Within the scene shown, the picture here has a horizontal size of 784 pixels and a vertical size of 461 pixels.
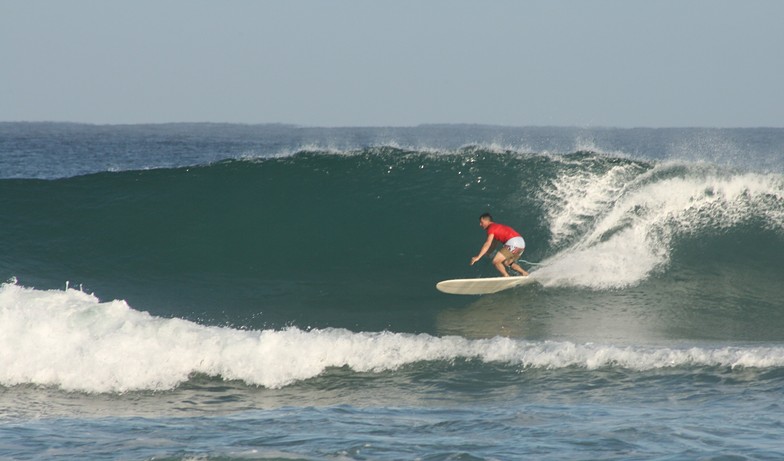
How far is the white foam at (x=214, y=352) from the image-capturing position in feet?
31.8

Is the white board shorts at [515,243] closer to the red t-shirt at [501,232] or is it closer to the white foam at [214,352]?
the red t-shirt at [501,232]

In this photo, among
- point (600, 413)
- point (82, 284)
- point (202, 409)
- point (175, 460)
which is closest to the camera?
point (175, 460)

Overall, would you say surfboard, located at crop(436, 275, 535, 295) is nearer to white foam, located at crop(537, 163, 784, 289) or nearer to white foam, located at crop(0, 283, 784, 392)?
white foam, located at crop(537, 163, 784, 289)

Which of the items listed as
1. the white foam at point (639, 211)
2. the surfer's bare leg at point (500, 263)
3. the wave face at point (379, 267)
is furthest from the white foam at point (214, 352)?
the white foam at point (639, 211)

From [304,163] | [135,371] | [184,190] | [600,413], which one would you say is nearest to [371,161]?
[304,163]

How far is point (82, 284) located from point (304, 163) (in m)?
5.58

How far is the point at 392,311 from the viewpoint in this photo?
12.9 metres

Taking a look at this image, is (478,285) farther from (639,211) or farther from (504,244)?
(639,211)

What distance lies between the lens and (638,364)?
376 inches

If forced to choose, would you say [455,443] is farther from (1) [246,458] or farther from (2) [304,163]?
(2) [304,163]

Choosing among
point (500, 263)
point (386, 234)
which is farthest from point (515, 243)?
point (386, 234)

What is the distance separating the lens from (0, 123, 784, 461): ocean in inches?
297

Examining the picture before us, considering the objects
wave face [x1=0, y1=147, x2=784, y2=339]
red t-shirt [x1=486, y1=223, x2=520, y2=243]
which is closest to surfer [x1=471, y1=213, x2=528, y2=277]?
red t-shirt [x1=486, y1=223, x2=520, y2=243]

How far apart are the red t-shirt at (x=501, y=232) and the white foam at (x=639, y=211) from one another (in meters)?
1.00
